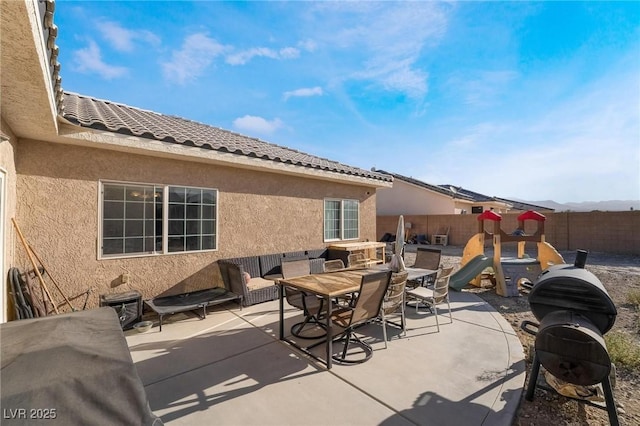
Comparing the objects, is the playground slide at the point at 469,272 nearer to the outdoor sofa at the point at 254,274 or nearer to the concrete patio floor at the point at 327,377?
the concrete patio floor at the point at 327,377

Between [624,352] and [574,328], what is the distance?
2.82m

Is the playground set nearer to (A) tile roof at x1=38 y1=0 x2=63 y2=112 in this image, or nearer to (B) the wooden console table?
(B) the wooden console table

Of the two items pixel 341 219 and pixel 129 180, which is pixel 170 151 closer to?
pixel 129 180

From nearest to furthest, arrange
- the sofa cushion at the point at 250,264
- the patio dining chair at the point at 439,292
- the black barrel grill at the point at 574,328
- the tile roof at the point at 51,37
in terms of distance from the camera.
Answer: the tile roof at the point at 51,37 < the black barrel grill at the point at 574,328 < the patio dining chair at the point at 439,292 < the sofa cushion at the point at 250,264

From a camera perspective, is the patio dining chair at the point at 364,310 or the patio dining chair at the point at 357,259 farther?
the patio dining chair at the point at 357,259

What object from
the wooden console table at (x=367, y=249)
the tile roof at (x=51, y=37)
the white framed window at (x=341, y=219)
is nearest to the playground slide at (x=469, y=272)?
the wooden console table at (x=367, y=249)

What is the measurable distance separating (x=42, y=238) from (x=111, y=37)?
486cm

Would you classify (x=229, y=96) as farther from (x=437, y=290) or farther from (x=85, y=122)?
(x=437, y=290)

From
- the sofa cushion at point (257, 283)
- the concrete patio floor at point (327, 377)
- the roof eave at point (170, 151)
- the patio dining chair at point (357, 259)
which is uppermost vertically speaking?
the roof eave at point (170, 151)

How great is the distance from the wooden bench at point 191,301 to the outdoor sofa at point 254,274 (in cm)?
26

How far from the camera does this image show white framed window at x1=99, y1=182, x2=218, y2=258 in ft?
20.0

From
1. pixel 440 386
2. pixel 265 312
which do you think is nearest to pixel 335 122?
pixel 265 312

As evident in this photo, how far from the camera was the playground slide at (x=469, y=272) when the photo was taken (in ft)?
28.3

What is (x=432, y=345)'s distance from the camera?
195 inches
